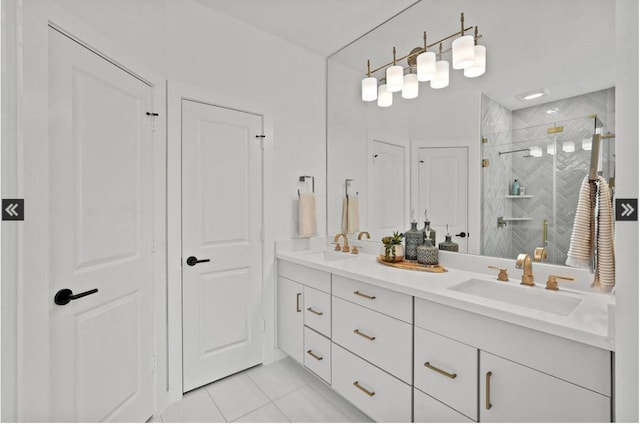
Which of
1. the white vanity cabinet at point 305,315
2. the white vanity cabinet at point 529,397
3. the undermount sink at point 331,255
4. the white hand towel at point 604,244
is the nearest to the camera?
the white vanity cabinet at point 529,397

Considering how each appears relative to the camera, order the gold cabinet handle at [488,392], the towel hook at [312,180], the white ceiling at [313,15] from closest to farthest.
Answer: the gold cabinet handle at [488,392] → the white ceiling at [313,15] → the towel hook at [312,180]

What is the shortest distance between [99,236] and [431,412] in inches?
69.1

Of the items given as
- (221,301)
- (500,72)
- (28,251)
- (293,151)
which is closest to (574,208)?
(500,72)

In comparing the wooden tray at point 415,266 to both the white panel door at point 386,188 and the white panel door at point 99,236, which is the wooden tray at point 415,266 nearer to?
the white panel door at point 386,188

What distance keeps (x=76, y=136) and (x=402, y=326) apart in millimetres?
1747

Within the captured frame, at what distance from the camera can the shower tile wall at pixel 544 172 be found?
140cm

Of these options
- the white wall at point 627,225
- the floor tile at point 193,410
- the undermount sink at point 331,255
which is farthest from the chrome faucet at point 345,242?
the white wall at point 627,225

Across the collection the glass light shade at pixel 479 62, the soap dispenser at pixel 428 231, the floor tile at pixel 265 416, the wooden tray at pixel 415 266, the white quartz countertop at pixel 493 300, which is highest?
the glass light shade at pixel 479 62

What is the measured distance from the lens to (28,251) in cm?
107

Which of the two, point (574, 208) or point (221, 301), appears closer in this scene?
point (574, 208)

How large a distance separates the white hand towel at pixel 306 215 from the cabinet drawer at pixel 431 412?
142cm

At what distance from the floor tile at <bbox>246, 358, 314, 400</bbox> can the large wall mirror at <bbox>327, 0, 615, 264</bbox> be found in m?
1.22

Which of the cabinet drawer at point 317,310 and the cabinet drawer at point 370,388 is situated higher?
the cabinet drawer at point 317,310

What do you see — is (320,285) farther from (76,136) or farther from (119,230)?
(76,136)
